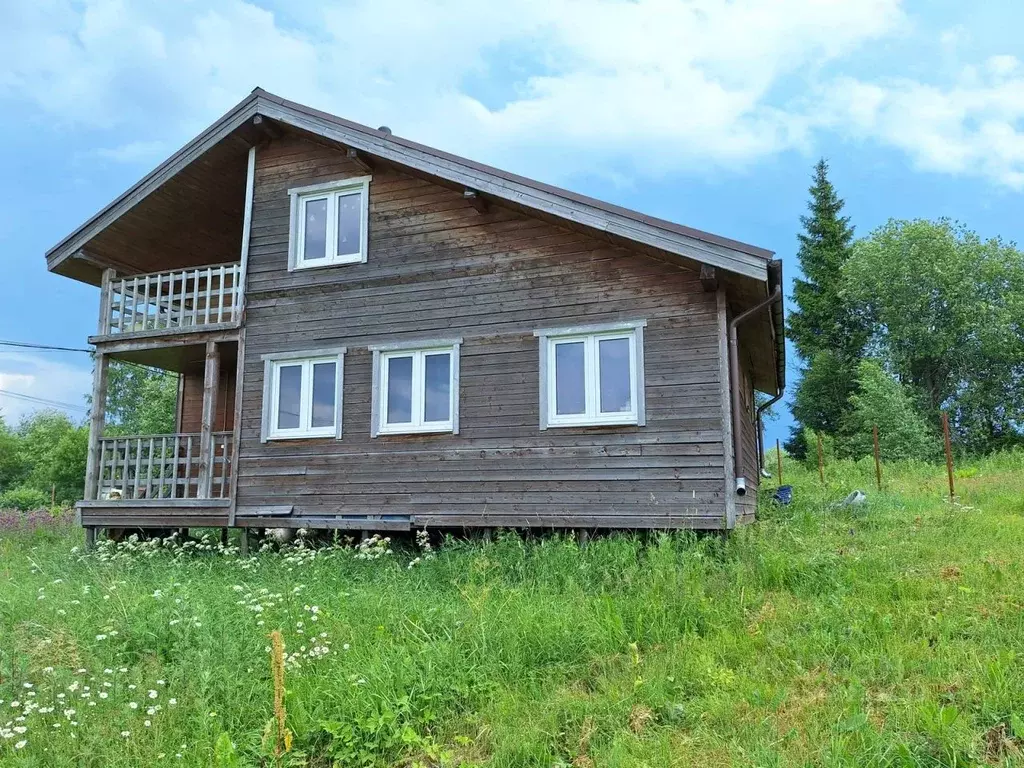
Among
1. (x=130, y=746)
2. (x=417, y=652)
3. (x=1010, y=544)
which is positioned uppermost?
(x=1010, y=544)

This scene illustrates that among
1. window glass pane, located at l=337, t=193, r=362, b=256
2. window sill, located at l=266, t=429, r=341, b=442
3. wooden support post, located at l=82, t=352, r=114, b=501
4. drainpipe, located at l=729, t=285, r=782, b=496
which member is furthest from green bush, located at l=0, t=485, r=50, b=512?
drainpipe, located at l=729, t=285, r=782, b=496

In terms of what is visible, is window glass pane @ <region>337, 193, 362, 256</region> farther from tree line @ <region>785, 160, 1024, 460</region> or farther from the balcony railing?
tree line @ <region>785, 160, 1024, 460</region>

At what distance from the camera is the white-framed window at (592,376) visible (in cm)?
1059

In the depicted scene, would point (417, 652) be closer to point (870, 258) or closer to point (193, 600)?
point (193, 600)

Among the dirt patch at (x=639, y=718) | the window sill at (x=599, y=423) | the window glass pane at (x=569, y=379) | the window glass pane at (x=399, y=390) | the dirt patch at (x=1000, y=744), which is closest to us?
Result: the dirt patch at (x=1000, y=744)

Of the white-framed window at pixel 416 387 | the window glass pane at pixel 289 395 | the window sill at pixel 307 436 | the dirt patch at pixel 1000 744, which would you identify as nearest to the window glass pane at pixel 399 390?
the white-framed window at pixel 416 387

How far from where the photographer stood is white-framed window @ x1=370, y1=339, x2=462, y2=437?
11672 mm

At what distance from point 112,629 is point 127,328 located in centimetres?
835

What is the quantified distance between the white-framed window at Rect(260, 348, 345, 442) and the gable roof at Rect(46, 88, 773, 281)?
3.34 meters

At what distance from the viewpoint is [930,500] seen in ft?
45.9

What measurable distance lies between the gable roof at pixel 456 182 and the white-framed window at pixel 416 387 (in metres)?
2.46

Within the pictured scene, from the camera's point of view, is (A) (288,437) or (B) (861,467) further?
(B) (861,467)

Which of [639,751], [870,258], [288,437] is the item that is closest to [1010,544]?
[639,751]

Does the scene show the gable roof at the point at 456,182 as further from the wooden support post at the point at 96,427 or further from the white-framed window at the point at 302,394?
the white-framed window at the point at 302,394
